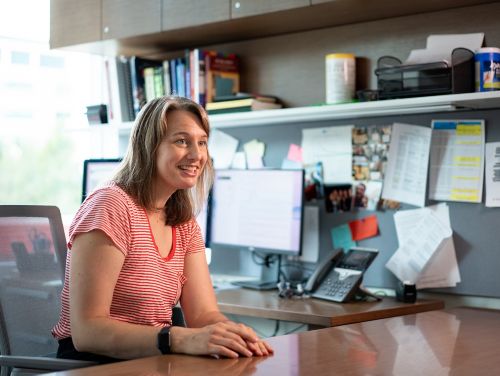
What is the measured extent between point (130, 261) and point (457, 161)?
134cm

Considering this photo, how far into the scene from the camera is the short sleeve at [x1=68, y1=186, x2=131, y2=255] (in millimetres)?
2000

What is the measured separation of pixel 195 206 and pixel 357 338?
65 centimetres

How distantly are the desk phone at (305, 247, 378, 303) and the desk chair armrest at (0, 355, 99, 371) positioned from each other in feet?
3.60

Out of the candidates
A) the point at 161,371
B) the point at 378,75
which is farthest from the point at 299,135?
the point at 161,371

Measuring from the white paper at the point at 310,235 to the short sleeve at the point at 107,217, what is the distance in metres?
1.27

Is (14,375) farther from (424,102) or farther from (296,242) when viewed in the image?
(424,102)

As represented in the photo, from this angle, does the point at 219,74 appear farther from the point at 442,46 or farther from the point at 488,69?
the point at 488,69

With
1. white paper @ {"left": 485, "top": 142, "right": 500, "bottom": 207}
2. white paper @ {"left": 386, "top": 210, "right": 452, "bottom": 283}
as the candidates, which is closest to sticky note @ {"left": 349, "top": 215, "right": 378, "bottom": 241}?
white paper @ {"left": 386, "top": 210, "right": 452, "bottom": 283}

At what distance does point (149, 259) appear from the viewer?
211cm

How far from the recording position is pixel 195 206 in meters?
2.42

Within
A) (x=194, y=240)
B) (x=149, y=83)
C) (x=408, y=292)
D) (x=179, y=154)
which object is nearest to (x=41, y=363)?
(x=194, y=240)

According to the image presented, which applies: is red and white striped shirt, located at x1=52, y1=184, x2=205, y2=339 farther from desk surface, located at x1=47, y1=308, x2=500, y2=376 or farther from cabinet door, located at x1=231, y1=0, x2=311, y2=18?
cabinet door, located at x1=231, y1=0, x2=311, y2=18

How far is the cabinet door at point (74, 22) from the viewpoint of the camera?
11.7ft

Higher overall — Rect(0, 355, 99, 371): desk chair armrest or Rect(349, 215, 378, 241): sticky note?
Rect(349, 215, 378, 241): sticky note
